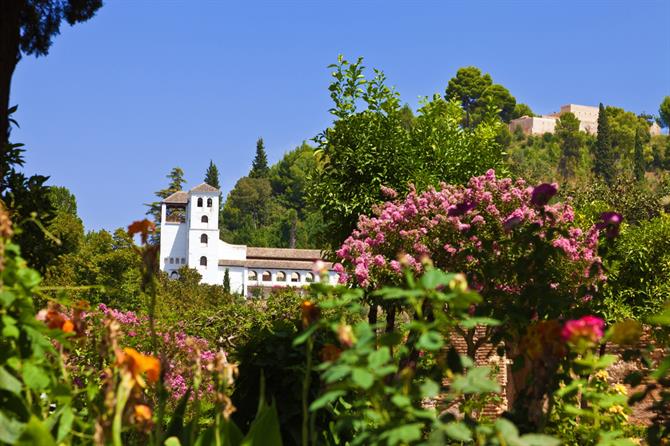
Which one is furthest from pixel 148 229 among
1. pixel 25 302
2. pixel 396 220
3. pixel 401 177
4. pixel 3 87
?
pixel 401 177

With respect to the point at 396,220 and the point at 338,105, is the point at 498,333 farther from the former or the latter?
the point at 338,105

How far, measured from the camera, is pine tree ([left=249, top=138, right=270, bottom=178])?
116500 mm

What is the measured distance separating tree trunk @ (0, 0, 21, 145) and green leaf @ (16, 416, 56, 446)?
15.4ft

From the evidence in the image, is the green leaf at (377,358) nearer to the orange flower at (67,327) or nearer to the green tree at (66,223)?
the orange flower at (67,327)

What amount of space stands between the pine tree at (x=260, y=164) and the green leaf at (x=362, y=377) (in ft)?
376

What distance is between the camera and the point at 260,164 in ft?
387

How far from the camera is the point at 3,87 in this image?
22.0ft

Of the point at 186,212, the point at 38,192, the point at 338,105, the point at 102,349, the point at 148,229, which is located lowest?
the point at 102,349

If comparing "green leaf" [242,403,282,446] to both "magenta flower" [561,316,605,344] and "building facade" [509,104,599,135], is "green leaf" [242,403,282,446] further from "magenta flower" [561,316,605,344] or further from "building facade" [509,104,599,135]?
"building facade" [509,104,599,135]

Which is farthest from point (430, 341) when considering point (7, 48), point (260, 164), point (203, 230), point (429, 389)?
point (260, 164)

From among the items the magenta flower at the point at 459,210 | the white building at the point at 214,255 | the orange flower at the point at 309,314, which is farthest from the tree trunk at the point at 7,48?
the white building at the point at 214,255

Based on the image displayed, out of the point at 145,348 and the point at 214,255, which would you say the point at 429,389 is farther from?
the point at 214,255

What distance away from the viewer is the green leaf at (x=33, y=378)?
2.51m

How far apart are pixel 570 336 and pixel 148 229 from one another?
1573 millimetres
